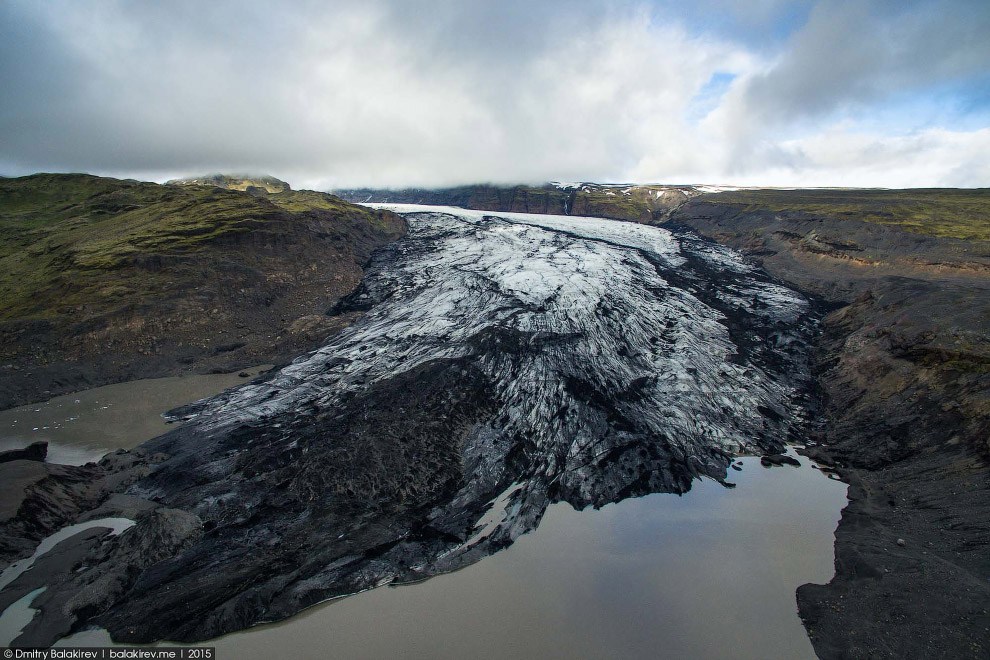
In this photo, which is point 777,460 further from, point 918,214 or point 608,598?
point 918,214

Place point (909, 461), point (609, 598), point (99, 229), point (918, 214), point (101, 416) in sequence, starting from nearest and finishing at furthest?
point (609, 598) → point (909, 461) → point (101, 416) → point (99, 229) → point (918, 214)

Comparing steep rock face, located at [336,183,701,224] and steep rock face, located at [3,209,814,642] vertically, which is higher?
steep rock face, located at [336,183,701,224]

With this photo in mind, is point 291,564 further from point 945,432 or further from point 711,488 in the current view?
point 945,432

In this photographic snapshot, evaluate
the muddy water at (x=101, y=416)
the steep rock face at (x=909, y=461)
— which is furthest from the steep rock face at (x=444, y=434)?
the steep rock face at (x=909, y=461)

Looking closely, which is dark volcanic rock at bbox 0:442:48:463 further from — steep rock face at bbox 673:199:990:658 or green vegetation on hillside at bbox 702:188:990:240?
green vegetation on hillside at bbox 702:188:990:240

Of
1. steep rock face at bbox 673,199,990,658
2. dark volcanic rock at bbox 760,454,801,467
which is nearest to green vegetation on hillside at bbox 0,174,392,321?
dark volcanic rock at bbox 760,454,801,467

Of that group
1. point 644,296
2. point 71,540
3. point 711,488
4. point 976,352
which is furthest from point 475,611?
point 644,296

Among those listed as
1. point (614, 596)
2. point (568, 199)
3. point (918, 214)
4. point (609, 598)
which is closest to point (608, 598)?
point (609, 598)
